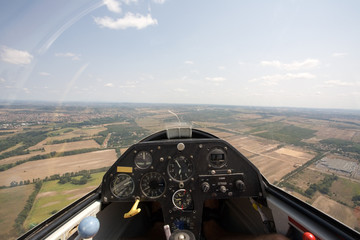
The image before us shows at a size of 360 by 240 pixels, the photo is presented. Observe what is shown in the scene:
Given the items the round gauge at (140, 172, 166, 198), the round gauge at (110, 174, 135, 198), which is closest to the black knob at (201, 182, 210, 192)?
the round gauge at (140, 172, 166, 198)

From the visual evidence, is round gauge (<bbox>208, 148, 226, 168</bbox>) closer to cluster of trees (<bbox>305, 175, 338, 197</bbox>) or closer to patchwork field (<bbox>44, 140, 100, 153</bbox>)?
cluster of trees (<bbox>305, 175, 338, 197</bbox>)

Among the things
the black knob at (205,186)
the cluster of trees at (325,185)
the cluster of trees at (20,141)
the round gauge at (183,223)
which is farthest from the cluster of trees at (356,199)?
the cluster of trees at (20,141)

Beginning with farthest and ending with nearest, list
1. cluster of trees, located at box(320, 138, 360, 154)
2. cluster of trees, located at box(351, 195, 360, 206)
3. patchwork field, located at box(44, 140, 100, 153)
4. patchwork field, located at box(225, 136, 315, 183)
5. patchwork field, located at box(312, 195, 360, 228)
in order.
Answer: patchwork field, located at box(44, 140, 100, 153)
patchwork field, located at box(225, 136, 315, 183)
cluster of trees, located at box(320, 138, 360, 154)
cluster of trees, located at box(351, 195, 360, 206)
patchwork field, located at box(312, 195, 360, 228)

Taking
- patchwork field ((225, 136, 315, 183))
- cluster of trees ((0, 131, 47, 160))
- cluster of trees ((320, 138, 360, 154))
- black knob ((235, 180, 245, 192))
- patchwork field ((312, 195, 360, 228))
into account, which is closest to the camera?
patchwork field ((312, 195, 360, 228))

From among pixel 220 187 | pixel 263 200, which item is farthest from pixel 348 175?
pixel 220 187

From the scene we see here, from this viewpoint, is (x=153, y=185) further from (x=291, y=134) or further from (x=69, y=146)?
(x=69, y=146)

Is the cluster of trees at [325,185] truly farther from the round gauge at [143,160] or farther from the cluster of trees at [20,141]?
the cluster of trees at [20,141]
